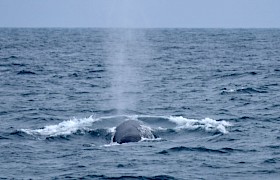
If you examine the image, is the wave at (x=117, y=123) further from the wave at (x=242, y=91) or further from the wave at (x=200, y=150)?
the wave at (x=242, y=91)

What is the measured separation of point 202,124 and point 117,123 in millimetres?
5300

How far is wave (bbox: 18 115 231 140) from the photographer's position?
1328 inches

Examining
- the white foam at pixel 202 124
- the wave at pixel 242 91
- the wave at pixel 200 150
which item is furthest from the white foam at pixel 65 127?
the wave at pixel 242 91

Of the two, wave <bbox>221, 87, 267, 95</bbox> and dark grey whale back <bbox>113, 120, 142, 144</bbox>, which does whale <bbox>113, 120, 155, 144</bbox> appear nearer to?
dark grey whale back <bbox>113, 120, 142, 144</bbox>

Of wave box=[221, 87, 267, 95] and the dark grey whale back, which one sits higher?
wave box=[221, 87, 267, 95]

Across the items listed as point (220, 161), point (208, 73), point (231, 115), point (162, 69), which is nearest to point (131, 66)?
point (162, 69)

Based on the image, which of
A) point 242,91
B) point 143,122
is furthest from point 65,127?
point 242,91

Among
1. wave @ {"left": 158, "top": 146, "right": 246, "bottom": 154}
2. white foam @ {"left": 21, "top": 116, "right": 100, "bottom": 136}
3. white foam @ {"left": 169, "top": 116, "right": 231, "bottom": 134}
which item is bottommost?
wave @ {"left": 158, "top": 146, "right": 246, "bottom": 154}

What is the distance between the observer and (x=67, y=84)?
5919cm

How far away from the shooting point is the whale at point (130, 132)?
31234 mm

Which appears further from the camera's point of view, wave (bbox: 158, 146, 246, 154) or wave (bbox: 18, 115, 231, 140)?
wave (bbox: 18, 115, 231, 140)

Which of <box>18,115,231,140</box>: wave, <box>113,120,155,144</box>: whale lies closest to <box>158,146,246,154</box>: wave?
<box>113,120,155,144</box>: whale

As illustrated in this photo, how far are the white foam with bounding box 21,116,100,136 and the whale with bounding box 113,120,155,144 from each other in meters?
2.82

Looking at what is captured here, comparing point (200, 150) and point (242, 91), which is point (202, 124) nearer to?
point (200, 150)
